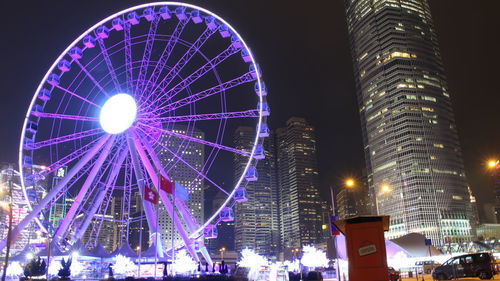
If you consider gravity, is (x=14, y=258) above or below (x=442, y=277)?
above

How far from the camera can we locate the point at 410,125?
479 ft

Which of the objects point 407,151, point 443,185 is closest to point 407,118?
point 407,151

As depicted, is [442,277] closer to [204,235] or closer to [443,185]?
[204,235]

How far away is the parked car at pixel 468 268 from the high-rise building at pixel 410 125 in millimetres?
114972

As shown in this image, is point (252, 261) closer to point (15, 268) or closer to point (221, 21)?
point (15, 268)

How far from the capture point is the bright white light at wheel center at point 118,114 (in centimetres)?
3819

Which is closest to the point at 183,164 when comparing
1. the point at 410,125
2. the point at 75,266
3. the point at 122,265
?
the point at 122,265

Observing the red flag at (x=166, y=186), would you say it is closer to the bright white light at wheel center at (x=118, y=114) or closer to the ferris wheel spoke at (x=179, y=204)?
the ferris wheel spoke at (x=179, y=204)

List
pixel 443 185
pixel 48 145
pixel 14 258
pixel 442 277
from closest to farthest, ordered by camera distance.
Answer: pixel 442 277, pixel 48 145, pixel 14 258, pixel 443 185

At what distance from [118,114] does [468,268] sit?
28.6 m

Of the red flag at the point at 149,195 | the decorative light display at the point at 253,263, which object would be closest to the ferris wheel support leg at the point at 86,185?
the red flag at the point at 149,195

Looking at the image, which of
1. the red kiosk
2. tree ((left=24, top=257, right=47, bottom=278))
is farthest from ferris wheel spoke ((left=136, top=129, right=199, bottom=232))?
the red kiosk

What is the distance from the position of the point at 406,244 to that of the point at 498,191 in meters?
129

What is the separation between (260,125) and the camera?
133 feet
